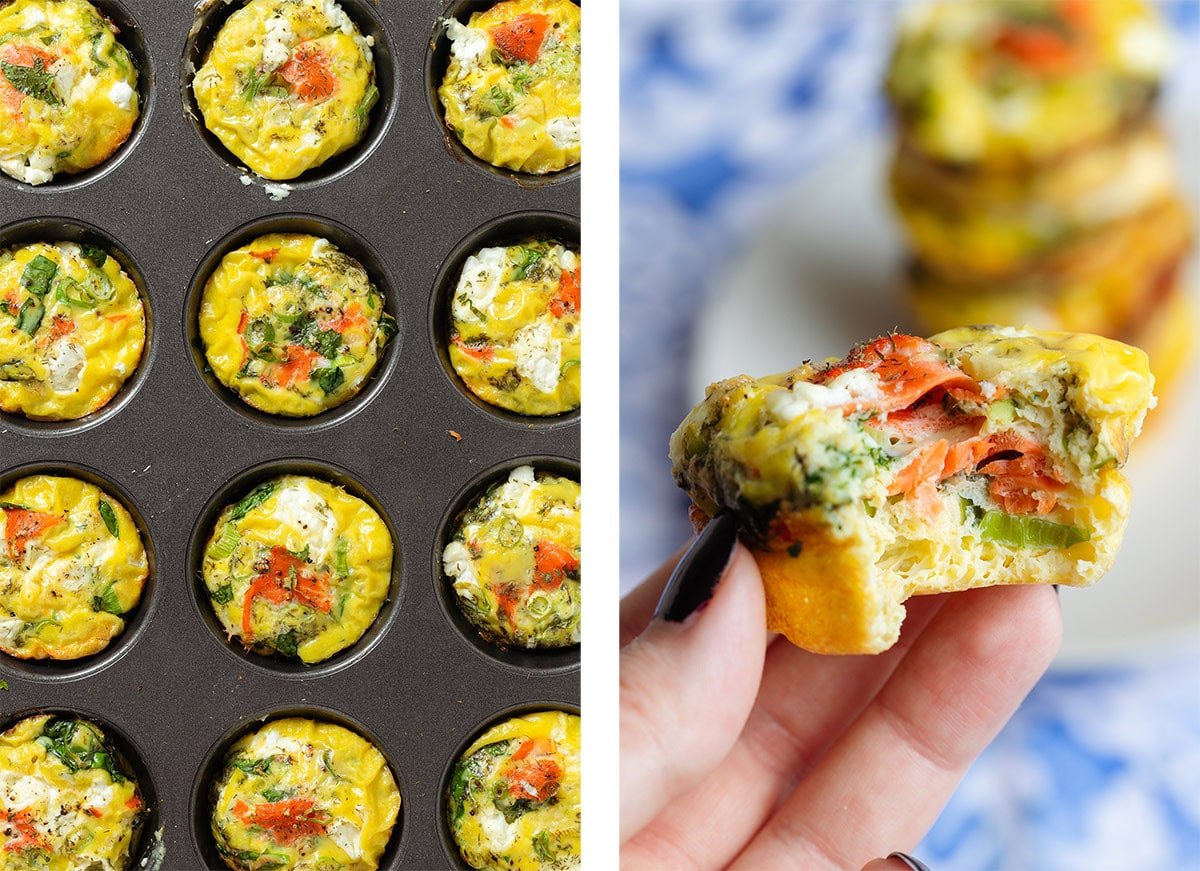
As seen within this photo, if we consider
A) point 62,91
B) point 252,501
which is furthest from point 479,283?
point 62,91

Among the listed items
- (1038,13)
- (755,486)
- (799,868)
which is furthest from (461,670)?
(1038,13)

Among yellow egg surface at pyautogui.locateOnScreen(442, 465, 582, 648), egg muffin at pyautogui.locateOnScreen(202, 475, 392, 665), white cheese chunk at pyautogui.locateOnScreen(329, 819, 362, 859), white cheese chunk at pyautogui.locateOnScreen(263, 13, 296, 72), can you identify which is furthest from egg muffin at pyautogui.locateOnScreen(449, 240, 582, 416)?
white cheese chunk at pyautogui.locateOnScreen(329, 819, 362, 859)

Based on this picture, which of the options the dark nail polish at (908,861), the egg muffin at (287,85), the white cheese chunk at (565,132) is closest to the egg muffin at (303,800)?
the dark nail polish at (908,861)

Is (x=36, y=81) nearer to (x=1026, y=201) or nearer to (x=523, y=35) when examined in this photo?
(x=523, y=35)

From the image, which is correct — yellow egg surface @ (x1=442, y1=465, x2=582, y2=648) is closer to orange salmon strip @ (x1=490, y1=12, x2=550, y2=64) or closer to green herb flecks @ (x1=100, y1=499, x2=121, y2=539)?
green herb flecks @ (x1=100, y1=499, x2=121, y2=539)

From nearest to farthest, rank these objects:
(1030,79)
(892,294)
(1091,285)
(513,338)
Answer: (513,338), (1030,79), (1091,285), (892,294)

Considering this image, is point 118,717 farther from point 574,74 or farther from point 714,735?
point 574,74

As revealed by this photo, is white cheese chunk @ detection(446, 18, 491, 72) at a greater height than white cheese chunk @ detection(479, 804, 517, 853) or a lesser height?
greater
